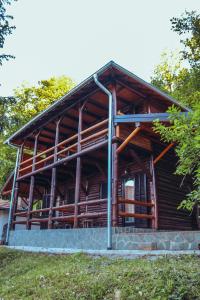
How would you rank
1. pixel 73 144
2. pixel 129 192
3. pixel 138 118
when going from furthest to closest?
pixel 73 144 < pixel 129 192 < pixel 138 118

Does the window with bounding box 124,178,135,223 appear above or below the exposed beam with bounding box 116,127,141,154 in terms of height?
below

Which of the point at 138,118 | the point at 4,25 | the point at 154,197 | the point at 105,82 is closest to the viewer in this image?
the point at 138,118

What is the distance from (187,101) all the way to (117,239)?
14.2 m

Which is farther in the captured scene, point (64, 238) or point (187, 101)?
point (187, 101)

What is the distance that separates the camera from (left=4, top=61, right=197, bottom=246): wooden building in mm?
9602

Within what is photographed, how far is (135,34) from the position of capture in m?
24.6

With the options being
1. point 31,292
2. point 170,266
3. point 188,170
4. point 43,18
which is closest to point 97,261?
point 31,292

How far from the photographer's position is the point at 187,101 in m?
19.8

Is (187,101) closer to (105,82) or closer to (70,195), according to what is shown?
(70,195)

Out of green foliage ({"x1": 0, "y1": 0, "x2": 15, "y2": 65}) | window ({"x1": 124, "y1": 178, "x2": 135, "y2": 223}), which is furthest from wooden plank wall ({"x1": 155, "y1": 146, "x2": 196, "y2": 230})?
green foliage ({"x1": 0, "y1": 0, "x2": 15, "y2": 65})

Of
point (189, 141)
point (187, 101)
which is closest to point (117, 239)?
point (189, 141)

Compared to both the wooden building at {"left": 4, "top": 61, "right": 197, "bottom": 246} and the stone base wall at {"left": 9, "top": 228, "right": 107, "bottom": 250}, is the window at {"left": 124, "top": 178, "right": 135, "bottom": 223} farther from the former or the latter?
the stone base wall at {"left": 9, "top": 228, "right": 107, "bottom": 250}

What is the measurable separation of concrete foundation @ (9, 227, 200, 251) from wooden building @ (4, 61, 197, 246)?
0.45 meters

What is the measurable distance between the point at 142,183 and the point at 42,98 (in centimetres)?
1958
